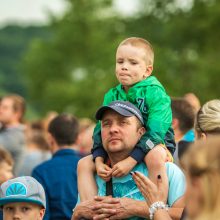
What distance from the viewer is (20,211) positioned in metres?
7.74

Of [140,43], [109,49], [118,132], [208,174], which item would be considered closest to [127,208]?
[118,132]

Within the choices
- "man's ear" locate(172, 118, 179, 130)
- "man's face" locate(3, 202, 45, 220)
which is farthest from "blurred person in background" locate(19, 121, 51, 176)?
"man's face" locate(3, 202, 45, 220)

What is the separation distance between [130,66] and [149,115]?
0.51m

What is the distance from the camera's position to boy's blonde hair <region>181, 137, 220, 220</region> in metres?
4.70

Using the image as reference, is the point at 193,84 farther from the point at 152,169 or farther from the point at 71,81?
the point at 152,169

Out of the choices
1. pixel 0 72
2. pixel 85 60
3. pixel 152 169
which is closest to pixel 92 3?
pixel 85 60

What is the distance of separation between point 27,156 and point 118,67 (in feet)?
20.8

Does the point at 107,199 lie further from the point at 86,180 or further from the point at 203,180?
the point at 203,180

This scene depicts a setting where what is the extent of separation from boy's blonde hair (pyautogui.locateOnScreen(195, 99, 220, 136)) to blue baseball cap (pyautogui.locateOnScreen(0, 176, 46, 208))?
1.40m

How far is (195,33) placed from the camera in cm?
4925

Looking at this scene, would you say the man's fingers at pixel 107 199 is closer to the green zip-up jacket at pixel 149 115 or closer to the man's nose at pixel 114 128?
the green zip-up jacket at pixel 149 115

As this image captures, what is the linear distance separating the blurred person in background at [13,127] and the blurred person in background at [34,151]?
0.11 m

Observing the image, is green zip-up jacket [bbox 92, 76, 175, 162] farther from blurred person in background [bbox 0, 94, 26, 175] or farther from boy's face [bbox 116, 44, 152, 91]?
blurred person in background [bbox 0, 94, 26, 175]

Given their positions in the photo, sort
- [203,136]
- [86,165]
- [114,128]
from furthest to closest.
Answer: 1. [86,165]
2. [203,136]
3. [114,128]
